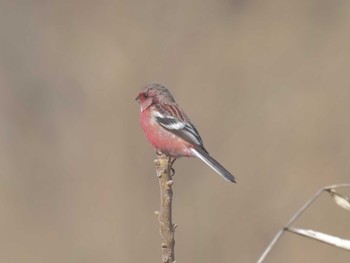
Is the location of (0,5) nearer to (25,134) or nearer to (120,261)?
(25,134)

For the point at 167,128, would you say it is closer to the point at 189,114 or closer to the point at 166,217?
the point at 166,217

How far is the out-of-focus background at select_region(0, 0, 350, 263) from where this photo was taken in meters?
8.74

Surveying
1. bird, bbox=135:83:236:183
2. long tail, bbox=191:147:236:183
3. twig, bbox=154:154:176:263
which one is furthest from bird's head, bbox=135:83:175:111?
twig, bbox=154:154:176:263

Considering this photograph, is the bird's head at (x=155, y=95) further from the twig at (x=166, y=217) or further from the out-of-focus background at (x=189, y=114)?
the out-of-focus background at (x=189, y=114)

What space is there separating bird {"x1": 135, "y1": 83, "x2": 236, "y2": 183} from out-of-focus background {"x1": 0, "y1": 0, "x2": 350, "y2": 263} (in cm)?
340

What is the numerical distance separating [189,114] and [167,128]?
459cm

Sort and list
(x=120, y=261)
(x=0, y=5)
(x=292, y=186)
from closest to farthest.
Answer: (x=120, y=261)
(x=292, y=186)
(x=0, y=5)

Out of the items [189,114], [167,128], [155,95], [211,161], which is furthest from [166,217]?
[189,114]

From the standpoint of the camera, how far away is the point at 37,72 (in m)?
10.2

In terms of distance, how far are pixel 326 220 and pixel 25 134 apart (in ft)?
10.5

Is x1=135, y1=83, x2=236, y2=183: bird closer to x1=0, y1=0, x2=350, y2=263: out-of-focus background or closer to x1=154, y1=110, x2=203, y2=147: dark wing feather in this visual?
x1=154, y1=110, x2=203, y2=147: dark wing feather

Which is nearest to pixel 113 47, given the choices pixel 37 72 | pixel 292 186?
pixel 37 72

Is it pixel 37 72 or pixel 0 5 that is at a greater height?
pixel 0 5

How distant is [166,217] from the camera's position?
3201 mm
